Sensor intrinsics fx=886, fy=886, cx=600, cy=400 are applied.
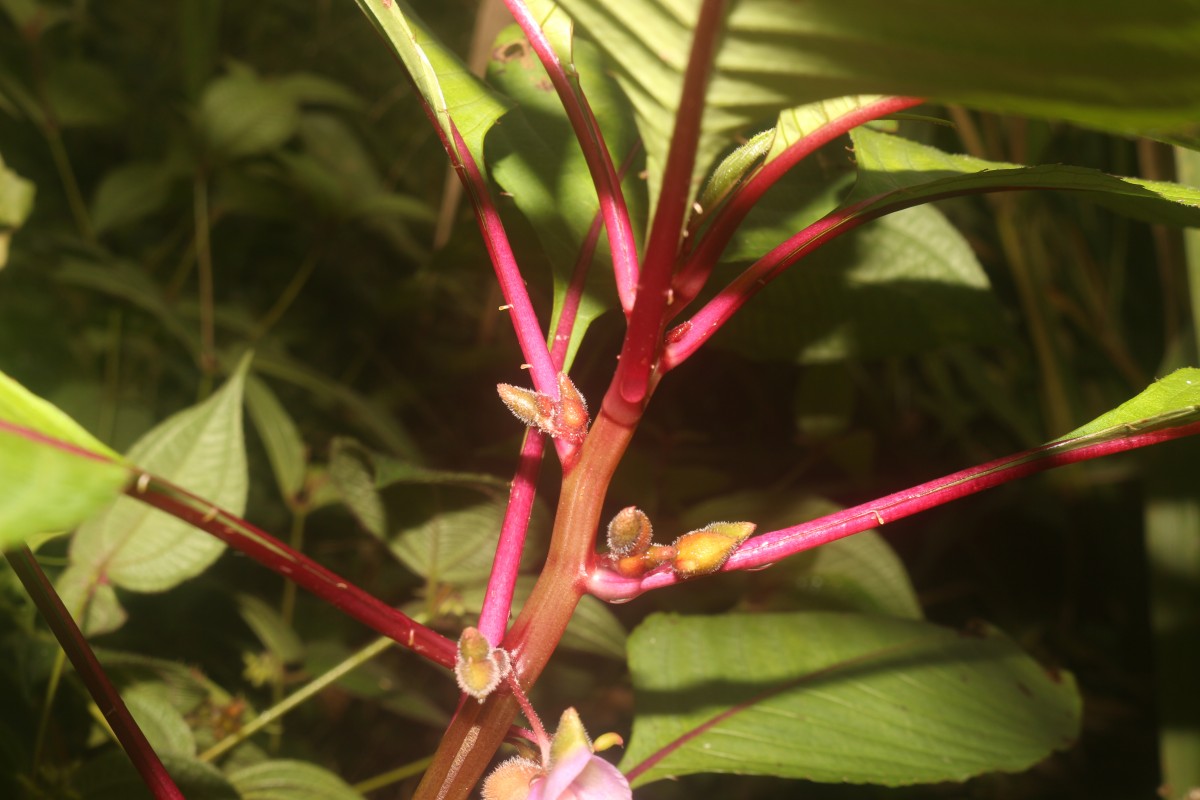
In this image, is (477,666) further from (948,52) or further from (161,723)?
(161,723)

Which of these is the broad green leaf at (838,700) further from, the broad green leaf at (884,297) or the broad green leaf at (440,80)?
the broad green leaf at (440,80)

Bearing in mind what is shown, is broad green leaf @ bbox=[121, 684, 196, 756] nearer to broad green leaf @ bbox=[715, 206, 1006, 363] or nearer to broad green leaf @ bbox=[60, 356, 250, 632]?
broad green leaf @ bbox=[60, 356, 250, 632]

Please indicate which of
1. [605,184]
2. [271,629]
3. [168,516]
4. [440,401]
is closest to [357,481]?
[168,516]

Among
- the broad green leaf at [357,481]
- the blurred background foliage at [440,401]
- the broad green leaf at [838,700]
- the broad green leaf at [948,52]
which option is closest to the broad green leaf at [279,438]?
the blurred background foliage at [440,401]

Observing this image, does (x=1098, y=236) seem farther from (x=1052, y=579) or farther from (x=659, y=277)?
(x=659, y=277)

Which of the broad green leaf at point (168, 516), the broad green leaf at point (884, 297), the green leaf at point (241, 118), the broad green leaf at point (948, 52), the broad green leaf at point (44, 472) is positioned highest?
the green leaf at point (241, 118)
